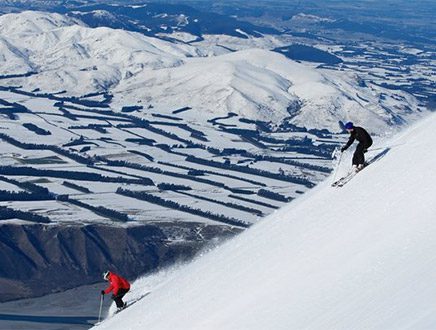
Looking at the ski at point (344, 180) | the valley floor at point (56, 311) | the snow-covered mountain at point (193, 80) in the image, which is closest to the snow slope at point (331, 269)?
the ski at point (344, 180)

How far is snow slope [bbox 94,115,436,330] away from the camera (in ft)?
44.2

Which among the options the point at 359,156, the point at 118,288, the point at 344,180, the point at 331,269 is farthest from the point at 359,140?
the point at 331,269

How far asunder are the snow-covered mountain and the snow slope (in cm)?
10569

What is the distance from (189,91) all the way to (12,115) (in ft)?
101

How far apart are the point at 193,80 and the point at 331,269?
133m

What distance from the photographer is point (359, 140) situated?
22703 millimetres

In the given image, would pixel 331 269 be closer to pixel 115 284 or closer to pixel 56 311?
pixel 115 284

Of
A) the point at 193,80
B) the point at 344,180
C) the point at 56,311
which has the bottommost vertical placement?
the point at 193,80

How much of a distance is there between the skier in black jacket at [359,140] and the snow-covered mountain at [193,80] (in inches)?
4096

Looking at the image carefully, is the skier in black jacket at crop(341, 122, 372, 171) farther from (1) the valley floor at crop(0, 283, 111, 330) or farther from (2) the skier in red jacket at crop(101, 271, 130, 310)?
(1) the valley floor at crop(0, 283, 111, 330)

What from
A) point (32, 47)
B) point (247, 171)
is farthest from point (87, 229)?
point (32, 47)

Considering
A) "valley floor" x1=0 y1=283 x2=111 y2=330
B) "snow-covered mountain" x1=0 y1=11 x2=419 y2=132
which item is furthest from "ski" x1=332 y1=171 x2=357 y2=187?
"snow-covered mountain" x1=0 y1=11 x2=419 y2=132

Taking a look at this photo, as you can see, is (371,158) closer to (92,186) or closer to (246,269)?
(246,269)

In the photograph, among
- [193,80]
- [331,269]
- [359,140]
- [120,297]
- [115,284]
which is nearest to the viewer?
[331,269]
